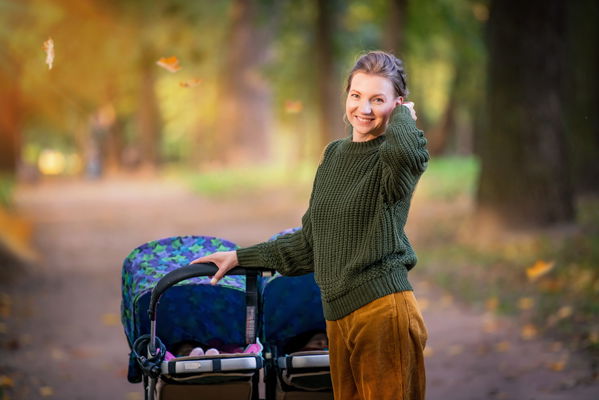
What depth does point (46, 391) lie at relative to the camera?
19.3 ft

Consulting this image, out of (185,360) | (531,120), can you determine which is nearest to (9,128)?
(531,120)

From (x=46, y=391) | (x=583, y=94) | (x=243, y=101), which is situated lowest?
(x=46, y=391)

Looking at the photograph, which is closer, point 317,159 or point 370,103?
point 370,103

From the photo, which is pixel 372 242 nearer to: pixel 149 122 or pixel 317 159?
pixel 317 159

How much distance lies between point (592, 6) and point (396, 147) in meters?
11.6

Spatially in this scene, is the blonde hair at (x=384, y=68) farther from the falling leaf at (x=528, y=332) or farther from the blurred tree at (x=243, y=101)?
the blurred tree at (x=243, y=101)

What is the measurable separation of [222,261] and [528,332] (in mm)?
4515

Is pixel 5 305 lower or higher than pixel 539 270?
lower

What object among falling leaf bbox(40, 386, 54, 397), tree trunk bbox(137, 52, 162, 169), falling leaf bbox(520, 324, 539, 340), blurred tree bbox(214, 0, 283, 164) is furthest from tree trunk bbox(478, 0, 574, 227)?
tree trunk bbox(137, 52, 162, 169)

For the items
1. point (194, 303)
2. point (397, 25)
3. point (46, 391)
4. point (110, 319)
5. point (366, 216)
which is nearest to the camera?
point (366, 216)

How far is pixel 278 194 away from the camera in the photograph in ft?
72.3

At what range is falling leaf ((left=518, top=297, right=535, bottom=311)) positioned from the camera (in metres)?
7.99

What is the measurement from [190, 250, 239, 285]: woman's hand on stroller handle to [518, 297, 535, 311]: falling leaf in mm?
5230

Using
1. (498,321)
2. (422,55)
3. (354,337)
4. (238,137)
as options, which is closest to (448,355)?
(498,321)
